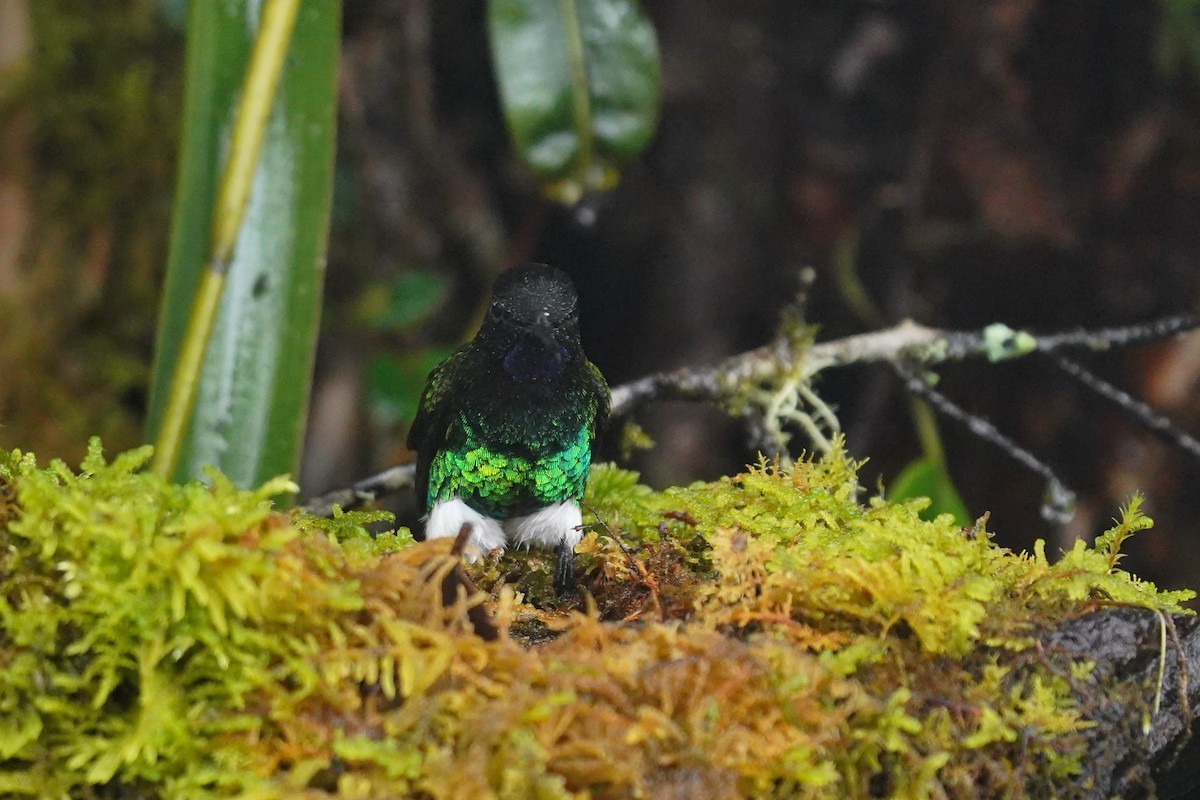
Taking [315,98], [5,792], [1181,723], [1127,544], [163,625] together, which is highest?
[315,98]

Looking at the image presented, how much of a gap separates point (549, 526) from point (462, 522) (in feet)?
0.50

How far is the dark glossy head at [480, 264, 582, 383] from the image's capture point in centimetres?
176

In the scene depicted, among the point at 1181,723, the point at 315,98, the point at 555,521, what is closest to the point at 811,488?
the point at 555,521

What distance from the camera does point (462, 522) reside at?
1912 mm

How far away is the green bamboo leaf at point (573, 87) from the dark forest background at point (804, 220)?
1.02 m

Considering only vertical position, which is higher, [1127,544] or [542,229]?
[542,229]

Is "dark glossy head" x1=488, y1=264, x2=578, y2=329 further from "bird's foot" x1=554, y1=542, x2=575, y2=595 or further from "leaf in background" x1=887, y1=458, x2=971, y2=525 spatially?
"leaf in background" x1=887, y1=458, x2=971, y2=525

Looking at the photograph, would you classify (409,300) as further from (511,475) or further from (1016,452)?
(1016,452)

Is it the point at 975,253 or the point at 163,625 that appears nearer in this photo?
the point at 163,625

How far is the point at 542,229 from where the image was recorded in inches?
167

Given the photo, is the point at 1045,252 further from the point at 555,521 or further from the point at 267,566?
the point at 267,566

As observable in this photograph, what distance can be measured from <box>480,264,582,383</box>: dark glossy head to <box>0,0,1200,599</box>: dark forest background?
6.52ft

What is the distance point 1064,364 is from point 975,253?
6.75ft

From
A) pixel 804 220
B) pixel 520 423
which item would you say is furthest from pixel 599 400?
pixel 804 220
